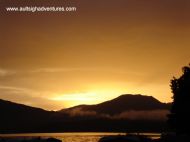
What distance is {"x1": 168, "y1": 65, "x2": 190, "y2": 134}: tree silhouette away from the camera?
87500mm

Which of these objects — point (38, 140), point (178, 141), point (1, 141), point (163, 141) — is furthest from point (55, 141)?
point (178, 141)

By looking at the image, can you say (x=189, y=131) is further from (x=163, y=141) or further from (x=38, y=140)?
(x=38, y=140)

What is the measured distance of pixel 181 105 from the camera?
289 ft

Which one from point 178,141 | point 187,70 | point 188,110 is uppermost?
point 187,70

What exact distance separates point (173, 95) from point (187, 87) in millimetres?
3719

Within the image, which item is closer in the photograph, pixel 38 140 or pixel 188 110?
pixel 188 110

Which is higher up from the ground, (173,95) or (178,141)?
(173,95)

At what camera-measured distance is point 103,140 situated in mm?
89938

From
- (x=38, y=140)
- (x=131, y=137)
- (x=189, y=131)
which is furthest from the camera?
(x=38, y=140)

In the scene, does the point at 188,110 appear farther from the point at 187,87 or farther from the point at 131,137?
the point at 131,137

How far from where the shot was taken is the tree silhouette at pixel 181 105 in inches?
3445

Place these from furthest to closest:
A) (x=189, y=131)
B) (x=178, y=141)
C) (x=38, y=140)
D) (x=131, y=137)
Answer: (x=38, y=140) → (x=131, y=137) → (x=189, y=131) → (x=178, y=141)

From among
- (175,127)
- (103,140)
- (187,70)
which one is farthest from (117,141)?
(187,70)

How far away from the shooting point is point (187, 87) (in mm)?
88688
